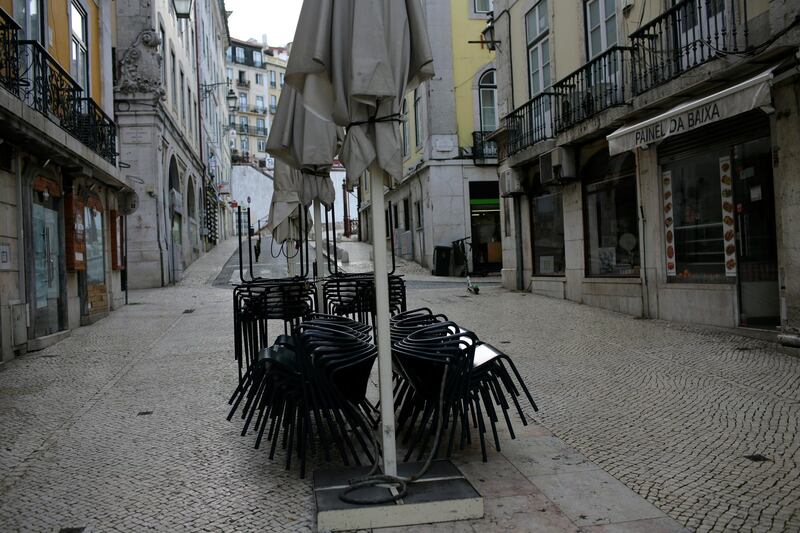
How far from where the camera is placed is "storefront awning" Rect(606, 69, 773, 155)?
22.3 ft

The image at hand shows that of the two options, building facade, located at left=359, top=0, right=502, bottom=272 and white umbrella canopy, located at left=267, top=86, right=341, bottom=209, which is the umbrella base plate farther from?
building facade, located at left=359, top=0, right=502, bottom=272

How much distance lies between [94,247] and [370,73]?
36.8 ft

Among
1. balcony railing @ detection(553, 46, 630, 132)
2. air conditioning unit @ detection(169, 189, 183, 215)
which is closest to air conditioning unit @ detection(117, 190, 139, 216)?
air conditioning unit @ detection(169, 189, 183, 215)

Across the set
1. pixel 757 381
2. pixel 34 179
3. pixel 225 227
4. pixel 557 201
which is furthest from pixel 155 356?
pixel 225 227

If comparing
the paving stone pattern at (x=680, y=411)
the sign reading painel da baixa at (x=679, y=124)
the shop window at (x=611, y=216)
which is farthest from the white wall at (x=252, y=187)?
the paving stone pattern at (x=680, y=411)

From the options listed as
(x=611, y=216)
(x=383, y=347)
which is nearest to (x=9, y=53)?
(x=383, y=347)

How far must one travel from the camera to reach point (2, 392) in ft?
20.7

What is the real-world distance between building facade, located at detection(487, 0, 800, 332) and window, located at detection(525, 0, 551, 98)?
1.7 inches

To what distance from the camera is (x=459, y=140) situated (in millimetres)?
A: 24812

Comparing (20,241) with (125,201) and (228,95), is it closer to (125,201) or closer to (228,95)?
(125,201)

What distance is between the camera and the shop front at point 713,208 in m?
7.98

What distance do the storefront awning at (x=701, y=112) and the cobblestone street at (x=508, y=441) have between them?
8.65 ft

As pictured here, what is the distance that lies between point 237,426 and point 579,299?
9.49 m

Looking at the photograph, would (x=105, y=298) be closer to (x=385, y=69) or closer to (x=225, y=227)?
(x=385, y=69)
